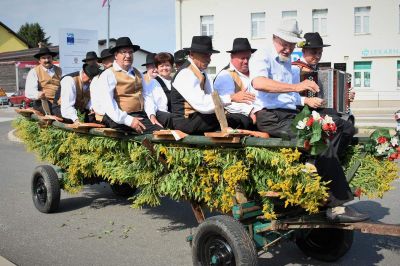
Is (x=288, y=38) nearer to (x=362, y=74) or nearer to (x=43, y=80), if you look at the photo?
(x=43, y=80)

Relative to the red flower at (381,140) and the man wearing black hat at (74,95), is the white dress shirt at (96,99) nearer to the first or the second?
the man wearing black hat at (74,95)

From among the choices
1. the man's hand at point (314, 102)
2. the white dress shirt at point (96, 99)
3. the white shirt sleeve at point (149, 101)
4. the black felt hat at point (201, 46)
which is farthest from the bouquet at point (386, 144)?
the white dress shirt at point (96, 99)

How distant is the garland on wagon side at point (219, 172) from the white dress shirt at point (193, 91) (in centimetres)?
40

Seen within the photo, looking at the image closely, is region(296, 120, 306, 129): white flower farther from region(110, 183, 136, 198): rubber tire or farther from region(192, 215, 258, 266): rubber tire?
region(110, 183, 136, 198): rubber tire

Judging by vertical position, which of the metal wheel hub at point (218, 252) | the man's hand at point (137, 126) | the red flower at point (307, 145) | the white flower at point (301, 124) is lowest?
the metal wheel hub at point (218, 252)

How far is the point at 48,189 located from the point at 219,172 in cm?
298

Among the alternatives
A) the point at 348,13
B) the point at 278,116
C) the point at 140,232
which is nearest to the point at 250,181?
the point at 278,116

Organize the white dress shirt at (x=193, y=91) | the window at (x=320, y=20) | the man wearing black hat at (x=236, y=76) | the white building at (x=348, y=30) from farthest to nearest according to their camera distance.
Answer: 1. the window at (x=320, y=20)
2. the white building at (x=348, y=30)
3. the man wearing black hat at (x=236, y=76)
4. the white dress shirt at (x=193, y=91)

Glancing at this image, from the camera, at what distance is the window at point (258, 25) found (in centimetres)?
3033

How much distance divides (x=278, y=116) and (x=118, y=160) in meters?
1.86

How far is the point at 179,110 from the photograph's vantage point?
4.63 meters

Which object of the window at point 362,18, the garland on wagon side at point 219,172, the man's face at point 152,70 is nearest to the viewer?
the garland on wagon side at point 219,172

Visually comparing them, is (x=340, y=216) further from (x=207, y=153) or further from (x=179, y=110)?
(x=179, y=110)

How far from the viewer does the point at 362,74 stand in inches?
1160
